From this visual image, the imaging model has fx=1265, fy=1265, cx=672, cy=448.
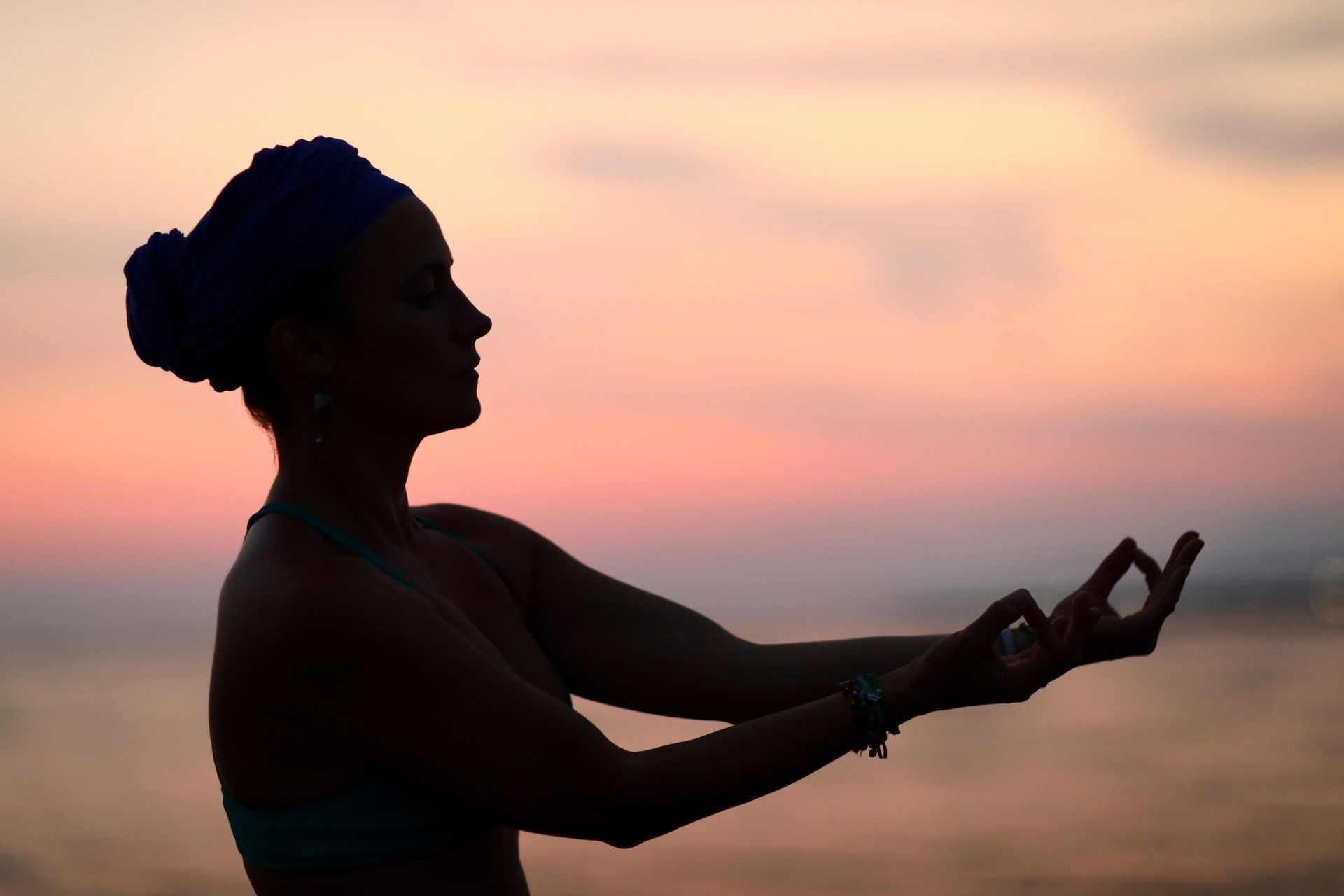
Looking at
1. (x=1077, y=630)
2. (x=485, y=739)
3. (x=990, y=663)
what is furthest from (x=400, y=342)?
(x=1077, y=630)

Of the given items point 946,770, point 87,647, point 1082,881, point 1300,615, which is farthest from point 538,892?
point 1300,615

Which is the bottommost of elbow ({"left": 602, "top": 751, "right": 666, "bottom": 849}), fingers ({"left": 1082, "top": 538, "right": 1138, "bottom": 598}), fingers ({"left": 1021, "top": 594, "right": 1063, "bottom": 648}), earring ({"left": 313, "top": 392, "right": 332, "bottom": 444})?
elbow ({"left": 602, "top": 751, "right": 666, "bottom": 849})

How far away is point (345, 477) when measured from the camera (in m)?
2.36

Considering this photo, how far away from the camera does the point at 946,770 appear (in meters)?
9.89

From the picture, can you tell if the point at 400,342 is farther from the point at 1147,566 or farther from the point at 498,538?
the point at 1147,566

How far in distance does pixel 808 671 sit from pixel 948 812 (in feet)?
21.0

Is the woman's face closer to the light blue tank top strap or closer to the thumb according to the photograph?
the light blue tank top strap

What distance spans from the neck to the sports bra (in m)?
0.47

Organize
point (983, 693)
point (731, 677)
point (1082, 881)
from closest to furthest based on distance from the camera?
point (983, 693) → point (731, 677) → point (1082, 881)

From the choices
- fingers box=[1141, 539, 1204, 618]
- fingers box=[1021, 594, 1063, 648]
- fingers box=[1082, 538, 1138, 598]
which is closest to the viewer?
fingers box=[1021, 594, 1063, 648]

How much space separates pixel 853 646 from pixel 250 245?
1.52 metres

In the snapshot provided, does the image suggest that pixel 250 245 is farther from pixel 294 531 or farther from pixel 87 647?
pixel 87 647

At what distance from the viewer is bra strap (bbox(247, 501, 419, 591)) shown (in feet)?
7.31

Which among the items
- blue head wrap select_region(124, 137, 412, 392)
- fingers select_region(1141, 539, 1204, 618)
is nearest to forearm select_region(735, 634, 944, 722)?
fingers select_region(1141, 539, 1204, 618)
